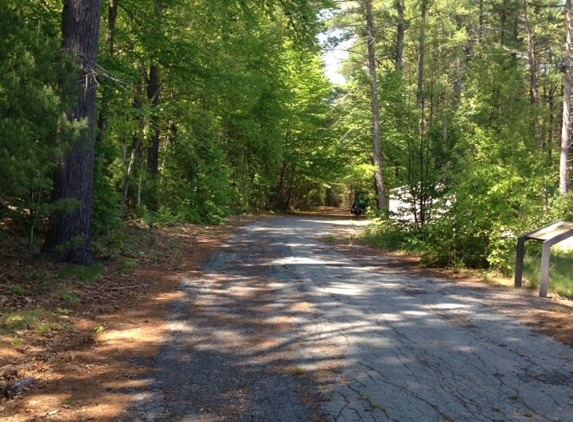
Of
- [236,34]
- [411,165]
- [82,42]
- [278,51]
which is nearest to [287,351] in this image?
[82,42]

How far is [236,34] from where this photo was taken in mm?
19719

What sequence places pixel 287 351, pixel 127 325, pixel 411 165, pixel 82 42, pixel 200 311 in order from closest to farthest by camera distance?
pixel 287 351, pixel 127 325, pixel 200 311, pixel 82 42, pixel 411 165

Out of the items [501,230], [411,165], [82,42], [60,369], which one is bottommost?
[60,369]

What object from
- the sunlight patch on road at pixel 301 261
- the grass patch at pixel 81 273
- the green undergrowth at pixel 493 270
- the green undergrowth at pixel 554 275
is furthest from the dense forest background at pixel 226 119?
the sunlight patch on road at pixel 301 261

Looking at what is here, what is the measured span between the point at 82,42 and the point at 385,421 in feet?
25.1

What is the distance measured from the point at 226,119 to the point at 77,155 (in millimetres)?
17633

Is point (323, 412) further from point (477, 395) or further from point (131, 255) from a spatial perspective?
point (131, 255)

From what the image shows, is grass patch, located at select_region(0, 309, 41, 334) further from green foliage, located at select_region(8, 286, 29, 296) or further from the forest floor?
green foliage, located at select_region(8, 286, 29, 296)

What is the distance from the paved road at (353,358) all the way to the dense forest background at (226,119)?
2.61 meters

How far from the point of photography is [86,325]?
618cm

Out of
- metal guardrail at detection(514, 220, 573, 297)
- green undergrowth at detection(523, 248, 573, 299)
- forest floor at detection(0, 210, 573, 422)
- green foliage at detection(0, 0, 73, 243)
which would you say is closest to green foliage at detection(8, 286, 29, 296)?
forest floor at detection(0, 210, 573, 422)

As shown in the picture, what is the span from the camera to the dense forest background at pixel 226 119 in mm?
7082

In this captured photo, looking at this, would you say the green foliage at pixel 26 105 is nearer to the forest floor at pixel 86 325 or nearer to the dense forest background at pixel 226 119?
the dense forest background at pixel 226 119

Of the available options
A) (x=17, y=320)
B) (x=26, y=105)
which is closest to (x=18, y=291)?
(x=17, y=320)
